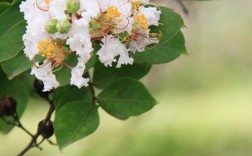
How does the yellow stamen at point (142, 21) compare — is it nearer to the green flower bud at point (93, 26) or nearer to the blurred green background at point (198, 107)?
the green flower bud at point (93, 26)

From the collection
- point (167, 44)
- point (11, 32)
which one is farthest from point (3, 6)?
point (167, 44)

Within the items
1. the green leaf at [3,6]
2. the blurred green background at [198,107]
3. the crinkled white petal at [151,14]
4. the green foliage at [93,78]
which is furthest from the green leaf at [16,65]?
the blurred green background at [198,107]

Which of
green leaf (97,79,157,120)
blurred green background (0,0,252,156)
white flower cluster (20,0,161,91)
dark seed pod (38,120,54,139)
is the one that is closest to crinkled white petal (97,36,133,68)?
white flower cluster (20,0,161,91)

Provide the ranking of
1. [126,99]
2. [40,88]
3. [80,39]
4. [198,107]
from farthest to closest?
[198,107] → [40,88] → [126,99] → [80,39]

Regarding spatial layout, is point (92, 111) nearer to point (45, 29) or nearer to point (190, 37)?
point (45, 29)

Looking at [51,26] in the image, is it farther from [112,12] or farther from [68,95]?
[68,95]

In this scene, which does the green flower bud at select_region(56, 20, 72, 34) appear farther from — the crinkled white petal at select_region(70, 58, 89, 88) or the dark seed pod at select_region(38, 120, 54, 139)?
the dark seed pod at select_region(38, 120, 54, 139)

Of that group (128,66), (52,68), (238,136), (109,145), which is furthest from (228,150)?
(52,68)
